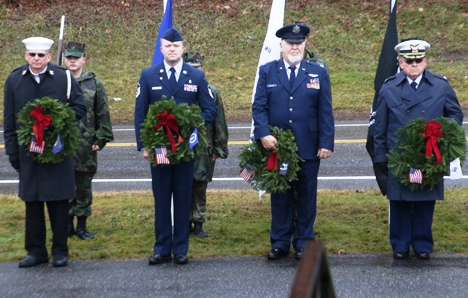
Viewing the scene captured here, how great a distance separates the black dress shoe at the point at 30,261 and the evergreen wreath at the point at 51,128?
2.84 ft

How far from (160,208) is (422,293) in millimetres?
2468

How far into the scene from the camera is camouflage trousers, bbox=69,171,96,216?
8388mm

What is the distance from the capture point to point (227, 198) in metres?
10.3

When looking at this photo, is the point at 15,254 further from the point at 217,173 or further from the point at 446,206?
the point at 217,173

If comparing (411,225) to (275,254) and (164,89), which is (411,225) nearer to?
(275,254)

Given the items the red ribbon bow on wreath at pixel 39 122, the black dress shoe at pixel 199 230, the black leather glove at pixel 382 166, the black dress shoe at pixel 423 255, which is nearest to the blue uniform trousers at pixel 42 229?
the red ribbon bow on wreath at pixel 39 122

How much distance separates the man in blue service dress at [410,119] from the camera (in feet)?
→ 24.6

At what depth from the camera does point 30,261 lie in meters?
7.39

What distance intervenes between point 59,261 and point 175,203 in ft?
3.80

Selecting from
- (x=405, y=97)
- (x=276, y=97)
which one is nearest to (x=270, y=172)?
(x=276, y=97)

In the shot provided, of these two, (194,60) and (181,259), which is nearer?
(181,259)

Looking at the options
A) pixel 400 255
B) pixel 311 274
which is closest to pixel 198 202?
pixel 400 255

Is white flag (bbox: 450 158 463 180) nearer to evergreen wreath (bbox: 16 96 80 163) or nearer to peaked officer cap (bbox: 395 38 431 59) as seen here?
peaked officer cap (bbox: 395 38 431 59)

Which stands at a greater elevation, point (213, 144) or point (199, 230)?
point (213, 144)
